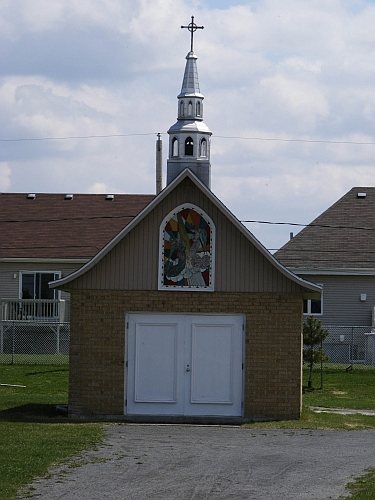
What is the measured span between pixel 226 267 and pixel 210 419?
338 centimetres

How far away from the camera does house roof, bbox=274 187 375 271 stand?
37375 millimetres

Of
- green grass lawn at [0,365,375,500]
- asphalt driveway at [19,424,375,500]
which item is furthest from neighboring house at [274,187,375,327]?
asphalt driveway at [19,424,375,500]

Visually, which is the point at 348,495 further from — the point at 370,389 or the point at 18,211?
the point at 18,211

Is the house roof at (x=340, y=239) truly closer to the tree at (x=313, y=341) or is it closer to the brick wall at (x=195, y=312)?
the tree at (x=313, y=341)

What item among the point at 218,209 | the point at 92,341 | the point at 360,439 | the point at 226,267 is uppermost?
the point at 218,209

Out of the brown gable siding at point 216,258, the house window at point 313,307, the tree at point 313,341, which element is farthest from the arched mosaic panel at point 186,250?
the house window at point 313,307

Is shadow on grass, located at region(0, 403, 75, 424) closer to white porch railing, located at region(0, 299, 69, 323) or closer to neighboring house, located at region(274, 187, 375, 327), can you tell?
white porch railing, located at region(0, 299, 69, 323)

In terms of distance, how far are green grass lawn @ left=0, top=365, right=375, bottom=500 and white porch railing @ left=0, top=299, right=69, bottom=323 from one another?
5.78 meters

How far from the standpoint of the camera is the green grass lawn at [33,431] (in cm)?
1361

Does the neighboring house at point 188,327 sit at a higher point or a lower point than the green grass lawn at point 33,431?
higher

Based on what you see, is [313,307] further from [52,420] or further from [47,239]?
[52,420]

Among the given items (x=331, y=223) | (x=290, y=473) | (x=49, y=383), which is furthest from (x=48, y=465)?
(x=331, y=223)

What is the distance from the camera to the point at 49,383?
2883cm

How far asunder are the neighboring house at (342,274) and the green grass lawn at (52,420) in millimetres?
3507
